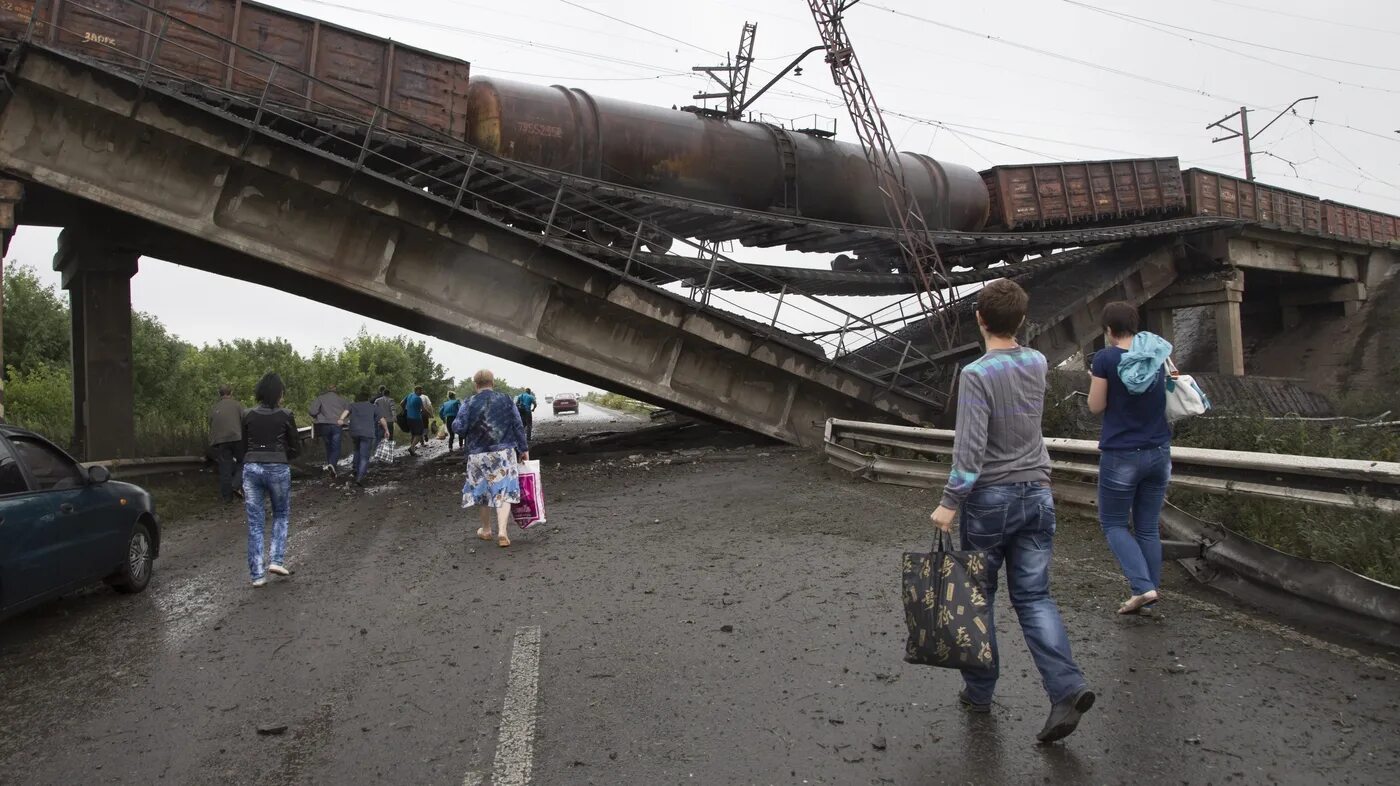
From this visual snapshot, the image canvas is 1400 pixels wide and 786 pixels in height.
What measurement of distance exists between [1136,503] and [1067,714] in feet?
6.96

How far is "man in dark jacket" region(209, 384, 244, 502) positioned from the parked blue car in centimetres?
594

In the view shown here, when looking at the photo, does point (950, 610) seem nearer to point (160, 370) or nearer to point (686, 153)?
point (686, 153)

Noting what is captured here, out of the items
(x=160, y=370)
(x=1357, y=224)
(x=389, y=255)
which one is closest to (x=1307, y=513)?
(x=389, y=255)

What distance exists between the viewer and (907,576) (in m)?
3.65

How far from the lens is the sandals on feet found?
5.12 metres

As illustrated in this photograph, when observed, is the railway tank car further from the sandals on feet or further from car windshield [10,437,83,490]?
the sandals on feet

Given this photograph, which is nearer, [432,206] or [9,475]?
[9,475]

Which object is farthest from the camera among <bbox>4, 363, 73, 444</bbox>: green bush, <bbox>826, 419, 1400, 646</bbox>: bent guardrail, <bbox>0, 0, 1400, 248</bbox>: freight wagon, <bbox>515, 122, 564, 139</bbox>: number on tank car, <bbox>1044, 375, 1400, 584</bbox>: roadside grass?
<bbox>4, 363, 73, 444</bbox>: green bush

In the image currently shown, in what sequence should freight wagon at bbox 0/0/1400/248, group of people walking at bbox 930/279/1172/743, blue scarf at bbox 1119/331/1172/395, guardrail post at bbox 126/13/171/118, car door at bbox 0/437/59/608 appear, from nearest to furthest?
1. group of people walking at bbox 930/279/1172/743
2. blue scarf at bbox 1119/331/1172/395
3. car door at bbox 0/437/59/608
4. guardrail post at bbox 126/13/171/118
5. freight wagon at bbox 0/0/1400/248

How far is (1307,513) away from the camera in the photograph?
6.05 metres

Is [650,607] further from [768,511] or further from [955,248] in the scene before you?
[955,248]

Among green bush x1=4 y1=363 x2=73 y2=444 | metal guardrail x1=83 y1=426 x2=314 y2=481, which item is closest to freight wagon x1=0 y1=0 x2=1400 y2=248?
metal guardrail x1=83 y1=426 x2=314 y2=481

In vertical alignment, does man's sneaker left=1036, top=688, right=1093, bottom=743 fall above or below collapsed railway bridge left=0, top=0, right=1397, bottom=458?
below

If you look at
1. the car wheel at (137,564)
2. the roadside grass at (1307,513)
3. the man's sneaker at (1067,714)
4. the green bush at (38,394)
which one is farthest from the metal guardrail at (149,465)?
the green bush at (38,394)
